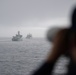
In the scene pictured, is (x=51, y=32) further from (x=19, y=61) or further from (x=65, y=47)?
(x=19, y=61)

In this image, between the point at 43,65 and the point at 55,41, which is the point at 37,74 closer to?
the point at 43,65

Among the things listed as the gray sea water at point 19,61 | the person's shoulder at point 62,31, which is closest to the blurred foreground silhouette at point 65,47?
the person's shoulder at point 62,31

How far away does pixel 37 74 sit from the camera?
185 cm

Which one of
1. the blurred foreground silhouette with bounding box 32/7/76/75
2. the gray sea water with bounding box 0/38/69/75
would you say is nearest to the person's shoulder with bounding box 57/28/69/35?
the blurred foreground silhouette with bounding box 32/7/76/75

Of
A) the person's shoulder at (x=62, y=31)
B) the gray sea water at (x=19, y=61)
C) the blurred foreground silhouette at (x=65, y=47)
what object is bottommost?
the gray sea water at (x=19, y=61)

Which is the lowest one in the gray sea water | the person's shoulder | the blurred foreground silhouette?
the gray sea water

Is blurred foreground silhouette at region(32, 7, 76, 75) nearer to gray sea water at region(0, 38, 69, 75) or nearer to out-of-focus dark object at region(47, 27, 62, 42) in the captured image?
out-of-focus dark object at region(47, 27, 62, 42)

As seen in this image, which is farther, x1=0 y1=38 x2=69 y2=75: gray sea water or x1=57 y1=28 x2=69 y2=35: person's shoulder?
x1=0 y1=38 x2=69 y2=75: gray sea water

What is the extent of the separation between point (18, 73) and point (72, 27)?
2784cm

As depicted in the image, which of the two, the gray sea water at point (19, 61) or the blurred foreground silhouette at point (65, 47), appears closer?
the blurred foreground silhouette at point (65, 47)

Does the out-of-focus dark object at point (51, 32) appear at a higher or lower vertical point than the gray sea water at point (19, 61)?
higher

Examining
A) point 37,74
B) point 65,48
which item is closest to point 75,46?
point 65,48

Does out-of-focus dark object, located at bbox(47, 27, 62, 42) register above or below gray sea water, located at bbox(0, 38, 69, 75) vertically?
above

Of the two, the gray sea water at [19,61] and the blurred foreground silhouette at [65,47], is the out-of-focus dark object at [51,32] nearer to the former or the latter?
the blurred foreground silhouette at [65,47]
